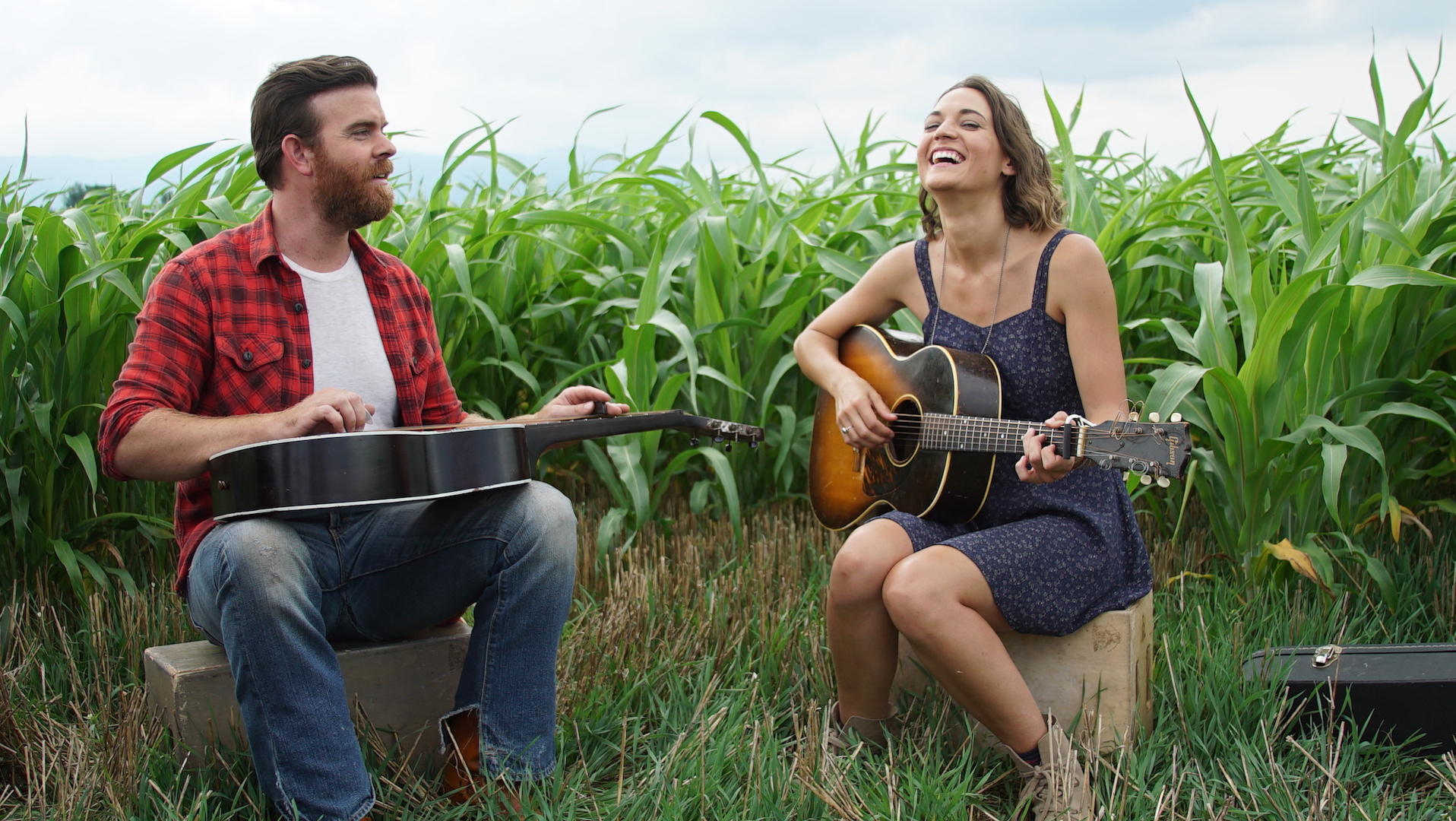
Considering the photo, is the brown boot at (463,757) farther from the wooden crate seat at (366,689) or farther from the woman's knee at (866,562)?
the woman's knee at (866,562)

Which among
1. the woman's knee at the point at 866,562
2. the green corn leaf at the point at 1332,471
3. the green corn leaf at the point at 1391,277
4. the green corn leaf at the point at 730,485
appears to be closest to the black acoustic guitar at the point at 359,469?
the woman's knee at the point at 866,562

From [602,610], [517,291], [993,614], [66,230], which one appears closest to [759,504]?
[602,610]

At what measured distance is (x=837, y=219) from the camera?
154 inches

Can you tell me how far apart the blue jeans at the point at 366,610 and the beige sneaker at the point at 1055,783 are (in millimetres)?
838

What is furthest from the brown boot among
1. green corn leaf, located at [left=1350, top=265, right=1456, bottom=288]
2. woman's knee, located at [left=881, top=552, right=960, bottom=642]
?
green corn leaf, located at [left=1350, top=265, right=1456, bottom=288]

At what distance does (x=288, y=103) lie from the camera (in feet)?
7.12

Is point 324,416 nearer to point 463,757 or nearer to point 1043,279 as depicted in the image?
point 463,757

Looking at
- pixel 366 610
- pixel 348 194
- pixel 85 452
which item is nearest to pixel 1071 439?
pixel 366 610

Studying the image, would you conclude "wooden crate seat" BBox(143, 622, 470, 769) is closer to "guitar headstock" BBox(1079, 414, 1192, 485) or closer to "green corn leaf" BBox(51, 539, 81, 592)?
"green corn leaf" BBox(51, 539, 81, 592)

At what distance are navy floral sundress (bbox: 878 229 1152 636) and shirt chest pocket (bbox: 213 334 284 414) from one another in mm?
1210

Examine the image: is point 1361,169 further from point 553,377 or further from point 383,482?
point 383,482

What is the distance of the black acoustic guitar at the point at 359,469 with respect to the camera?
181cm

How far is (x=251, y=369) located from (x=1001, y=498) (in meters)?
1.46

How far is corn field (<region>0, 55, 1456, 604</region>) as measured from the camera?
2.65 meters
